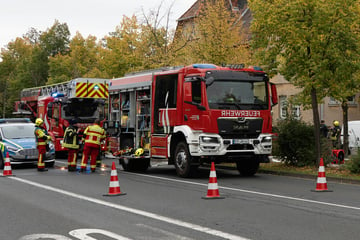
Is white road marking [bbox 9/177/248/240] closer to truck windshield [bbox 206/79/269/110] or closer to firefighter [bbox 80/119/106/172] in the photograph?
firefighter [bbox 80/119/106/172]

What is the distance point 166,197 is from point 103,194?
141cm

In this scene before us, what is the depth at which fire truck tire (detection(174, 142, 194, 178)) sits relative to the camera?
15861mm

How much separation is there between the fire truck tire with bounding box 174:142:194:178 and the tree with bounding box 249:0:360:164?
425cm

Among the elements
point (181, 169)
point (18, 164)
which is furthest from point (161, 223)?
point (18, 164)

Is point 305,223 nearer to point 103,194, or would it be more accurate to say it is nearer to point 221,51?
point 103,194

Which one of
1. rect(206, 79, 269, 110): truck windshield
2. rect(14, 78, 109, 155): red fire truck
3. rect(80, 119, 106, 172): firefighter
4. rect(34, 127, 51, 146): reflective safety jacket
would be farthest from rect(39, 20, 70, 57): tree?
rect(206, 79, 269, 110): truck windshield

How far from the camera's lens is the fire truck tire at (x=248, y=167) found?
55.7ft

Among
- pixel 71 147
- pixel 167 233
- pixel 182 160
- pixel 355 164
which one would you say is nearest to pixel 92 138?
pixel 71 147

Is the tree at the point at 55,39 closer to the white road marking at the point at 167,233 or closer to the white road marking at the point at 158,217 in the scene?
the white road marking at the point at 158,217

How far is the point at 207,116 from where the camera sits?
607 inches

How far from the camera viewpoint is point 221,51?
2459 cm

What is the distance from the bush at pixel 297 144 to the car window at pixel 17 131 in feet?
28.2

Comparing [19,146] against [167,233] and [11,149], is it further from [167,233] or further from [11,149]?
[167,233]

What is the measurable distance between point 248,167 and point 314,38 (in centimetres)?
413
